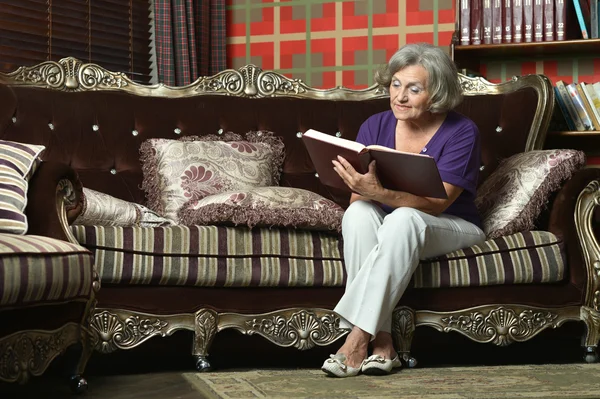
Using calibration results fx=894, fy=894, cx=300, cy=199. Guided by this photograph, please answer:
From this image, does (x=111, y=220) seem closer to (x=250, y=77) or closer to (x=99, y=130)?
(x=99, y=130)

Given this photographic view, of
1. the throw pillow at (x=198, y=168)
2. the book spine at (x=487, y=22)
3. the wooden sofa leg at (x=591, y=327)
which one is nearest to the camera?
the wooden sofa leg at (x=591, y=327)

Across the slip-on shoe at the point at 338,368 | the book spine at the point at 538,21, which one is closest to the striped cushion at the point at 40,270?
the slip-on shoe at the point at 338,368

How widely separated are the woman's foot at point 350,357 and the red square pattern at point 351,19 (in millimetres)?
2154

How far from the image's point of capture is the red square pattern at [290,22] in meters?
4.25

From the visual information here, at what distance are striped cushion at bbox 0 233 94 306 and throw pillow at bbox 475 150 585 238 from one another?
1.27m

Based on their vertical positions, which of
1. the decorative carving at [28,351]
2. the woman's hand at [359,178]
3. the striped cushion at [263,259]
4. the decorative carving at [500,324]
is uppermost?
the woman's hand at [359,178]

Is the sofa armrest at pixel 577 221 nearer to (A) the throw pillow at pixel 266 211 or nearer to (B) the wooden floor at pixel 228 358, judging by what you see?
(B) the wooden floor at pixel 228 358

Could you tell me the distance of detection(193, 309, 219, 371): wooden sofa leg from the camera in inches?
97.7

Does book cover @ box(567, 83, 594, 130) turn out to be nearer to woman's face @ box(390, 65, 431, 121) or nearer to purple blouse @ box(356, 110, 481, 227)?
purple blouse @ box(356, 110, 481, 227)

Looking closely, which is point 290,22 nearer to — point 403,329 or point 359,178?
point 359,178

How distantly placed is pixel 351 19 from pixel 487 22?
0.70 meters

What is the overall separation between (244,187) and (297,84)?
0.60m

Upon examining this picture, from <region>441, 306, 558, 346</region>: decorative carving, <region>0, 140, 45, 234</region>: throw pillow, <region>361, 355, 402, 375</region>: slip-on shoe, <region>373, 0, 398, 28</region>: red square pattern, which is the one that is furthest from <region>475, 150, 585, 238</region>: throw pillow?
<region>373, 0, 398, 28</region>: red square pattern

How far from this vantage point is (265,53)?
4.29 meters
